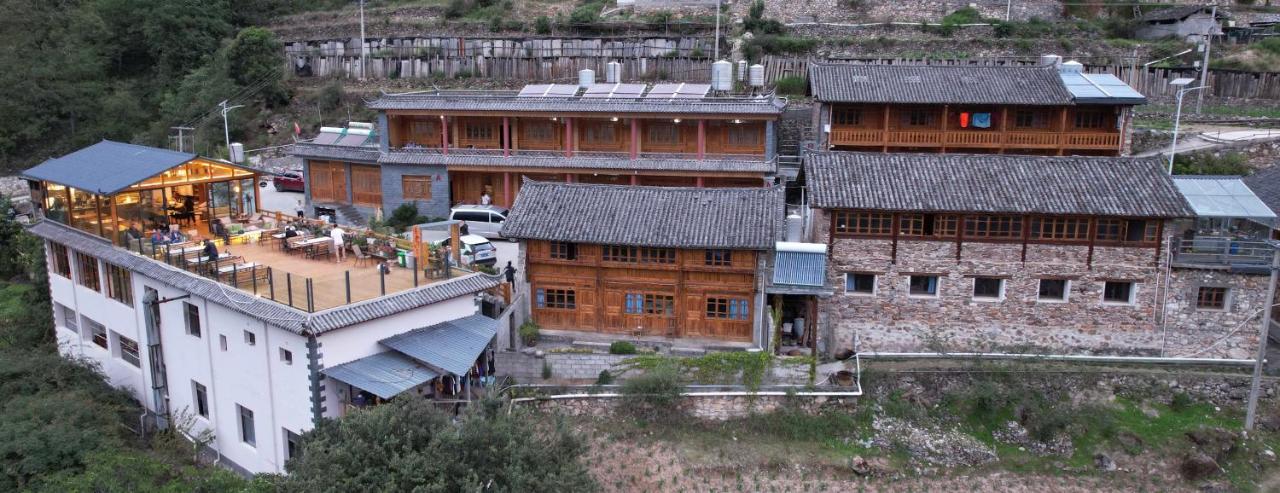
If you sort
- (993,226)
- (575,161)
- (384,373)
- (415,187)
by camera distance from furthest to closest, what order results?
(415,187)
(575,161)
(993,226)
(384,373)

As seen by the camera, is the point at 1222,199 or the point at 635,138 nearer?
the point at 1222,199

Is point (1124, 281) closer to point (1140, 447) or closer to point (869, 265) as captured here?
point (1140, 447)

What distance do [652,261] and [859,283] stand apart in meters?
5.35

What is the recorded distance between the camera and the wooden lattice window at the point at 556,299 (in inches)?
893

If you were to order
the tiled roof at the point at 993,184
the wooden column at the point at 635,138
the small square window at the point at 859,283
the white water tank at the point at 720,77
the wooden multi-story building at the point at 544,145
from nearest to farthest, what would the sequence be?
the tiled roof at the point at 993,184
the small square window at the point at 859,283
the wooden multi-story building at the point at 544,145
the wooden column at the point at 635,138
the white water tank at the point at 720,77

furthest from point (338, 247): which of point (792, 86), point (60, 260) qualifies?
point (792, 86)

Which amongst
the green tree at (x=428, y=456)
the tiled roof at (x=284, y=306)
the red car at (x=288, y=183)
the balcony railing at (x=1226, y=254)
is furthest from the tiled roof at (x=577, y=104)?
the green tree at (x=428, y=456)

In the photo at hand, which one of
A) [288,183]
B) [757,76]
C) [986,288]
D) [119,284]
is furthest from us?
[288,183]

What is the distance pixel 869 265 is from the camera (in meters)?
21.9

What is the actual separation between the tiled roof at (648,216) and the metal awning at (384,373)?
18.1 feet

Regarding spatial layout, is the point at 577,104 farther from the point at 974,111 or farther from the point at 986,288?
the point at 986,288

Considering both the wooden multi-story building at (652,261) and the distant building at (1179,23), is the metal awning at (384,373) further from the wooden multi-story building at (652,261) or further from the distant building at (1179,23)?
the distant building at (1179,23)

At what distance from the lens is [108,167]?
22594mm

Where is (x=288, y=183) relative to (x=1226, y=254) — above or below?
below
